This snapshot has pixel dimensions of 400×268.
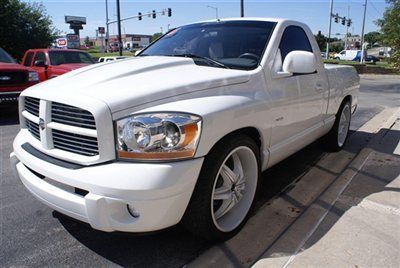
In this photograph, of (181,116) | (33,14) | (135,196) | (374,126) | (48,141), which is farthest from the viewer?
(33,14)

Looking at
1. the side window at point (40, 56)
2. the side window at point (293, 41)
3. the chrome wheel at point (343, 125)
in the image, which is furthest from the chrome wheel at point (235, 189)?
the side window at point (40, 56)

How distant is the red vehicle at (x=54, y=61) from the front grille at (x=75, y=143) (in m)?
8.48

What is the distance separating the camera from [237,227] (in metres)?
3.19

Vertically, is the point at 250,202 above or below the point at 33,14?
below

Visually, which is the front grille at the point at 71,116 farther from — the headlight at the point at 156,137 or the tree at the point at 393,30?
the tree at the point at 393,30

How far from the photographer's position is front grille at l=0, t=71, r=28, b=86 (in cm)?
846

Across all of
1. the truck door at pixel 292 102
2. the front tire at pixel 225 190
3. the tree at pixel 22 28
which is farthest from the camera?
the tree at pixel 22 28

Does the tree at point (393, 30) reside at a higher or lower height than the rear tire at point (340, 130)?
higher

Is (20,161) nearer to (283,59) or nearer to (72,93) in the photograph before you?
(72,93)

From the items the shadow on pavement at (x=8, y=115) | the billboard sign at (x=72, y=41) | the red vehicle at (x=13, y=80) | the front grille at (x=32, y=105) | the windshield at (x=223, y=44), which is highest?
the billboard sign at (x=72, y=41)

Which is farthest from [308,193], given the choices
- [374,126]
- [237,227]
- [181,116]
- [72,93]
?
[374,126]

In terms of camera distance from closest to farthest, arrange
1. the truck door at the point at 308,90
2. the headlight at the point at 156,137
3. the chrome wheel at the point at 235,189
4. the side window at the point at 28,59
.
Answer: the headlight at the point at 156,137
the chrome wheel at the point at 235,189
the truck door at the point at 308,90
the side window at the point at 28,59

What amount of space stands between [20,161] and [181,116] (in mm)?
1558

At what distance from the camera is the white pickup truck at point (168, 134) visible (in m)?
2.45
